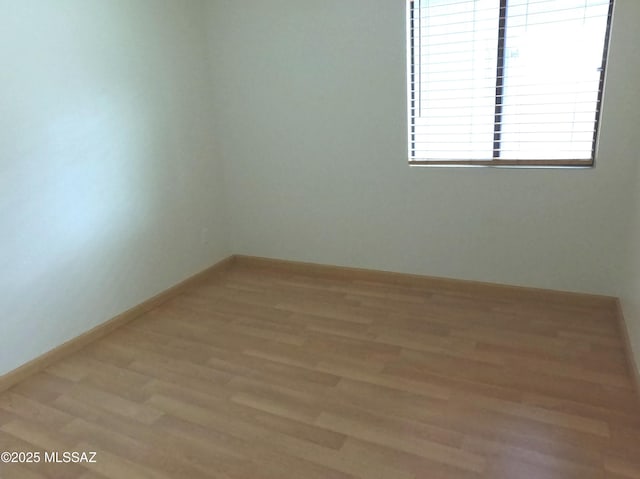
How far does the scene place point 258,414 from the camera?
2.10m

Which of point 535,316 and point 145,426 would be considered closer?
point 145,426

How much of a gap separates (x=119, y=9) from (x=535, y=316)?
122 inches

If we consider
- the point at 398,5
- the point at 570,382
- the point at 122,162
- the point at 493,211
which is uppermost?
the point at 398,5

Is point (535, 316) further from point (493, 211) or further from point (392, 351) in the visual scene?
point (392, 351)

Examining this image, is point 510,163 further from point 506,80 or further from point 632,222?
point 632,222

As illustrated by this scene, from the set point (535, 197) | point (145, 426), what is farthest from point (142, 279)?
point (535, 197)

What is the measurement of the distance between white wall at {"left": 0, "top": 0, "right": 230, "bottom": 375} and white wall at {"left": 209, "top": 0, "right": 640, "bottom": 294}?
40 centimetres

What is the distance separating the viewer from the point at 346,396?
2184 millimetres

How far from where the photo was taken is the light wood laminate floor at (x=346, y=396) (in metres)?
1.80

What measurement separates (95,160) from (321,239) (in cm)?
164

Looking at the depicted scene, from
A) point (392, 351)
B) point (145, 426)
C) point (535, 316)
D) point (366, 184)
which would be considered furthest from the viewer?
point (366, 184)

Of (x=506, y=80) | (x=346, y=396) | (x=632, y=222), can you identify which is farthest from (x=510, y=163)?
(x=346, y=396)

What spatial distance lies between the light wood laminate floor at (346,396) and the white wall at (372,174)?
0.34 meters

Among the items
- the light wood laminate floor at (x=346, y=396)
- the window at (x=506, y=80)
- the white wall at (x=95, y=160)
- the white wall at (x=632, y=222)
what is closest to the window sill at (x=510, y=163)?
the window at (x=506, y=80)
